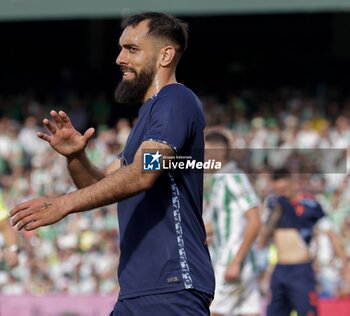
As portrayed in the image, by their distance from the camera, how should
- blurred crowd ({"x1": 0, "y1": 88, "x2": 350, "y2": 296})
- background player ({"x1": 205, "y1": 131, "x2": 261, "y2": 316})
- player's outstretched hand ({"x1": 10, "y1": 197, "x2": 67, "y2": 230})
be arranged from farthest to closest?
1. blurred crowd ({"x1": 0, "y1": 88, "x2": 350, "y2": 296})
2. background player ({"x1": 205, "y1": 131, "x2": 261, "y2": 316})
3. player's outstretched hand ({"x1": 10, "y1": 197, "x2": 67, "y2": 230})

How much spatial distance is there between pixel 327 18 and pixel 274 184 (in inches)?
589

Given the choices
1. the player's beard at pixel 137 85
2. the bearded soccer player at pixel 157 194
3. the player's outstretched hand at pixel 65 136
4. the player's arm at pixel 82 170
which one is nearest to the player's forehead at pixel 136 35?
the bearded soccer player at pixel 157 194

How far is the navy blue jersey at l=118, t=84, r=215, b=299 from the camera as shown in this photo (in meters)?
4.89

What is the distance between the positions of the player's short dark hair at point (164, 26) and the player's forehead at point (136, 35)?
0.02 metres

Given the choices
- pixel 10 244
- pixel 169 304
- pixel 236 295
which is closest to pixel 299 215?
pixel 236 295

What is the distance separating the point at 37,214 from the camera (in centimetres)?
460

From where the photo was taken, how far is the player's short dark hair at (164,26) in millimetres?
5164

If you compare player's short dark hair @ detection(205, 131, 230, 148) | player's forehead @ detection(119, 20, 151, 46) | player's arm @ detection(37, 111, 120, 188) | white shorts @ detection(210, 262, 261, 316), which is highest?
player's forehead @ detection(119, 20, 151, 46)

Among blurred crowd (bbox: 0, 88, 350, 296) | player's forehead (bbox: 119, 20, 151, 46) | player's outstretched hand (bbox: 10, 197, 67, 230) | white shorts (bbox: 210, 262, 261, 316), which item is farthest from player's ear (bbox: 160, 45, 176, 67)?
blurred crowd (bbox: 0, 88, 350, 296)

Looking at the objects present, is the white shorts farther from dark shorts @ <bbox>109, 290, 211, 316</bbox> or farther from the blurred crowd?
dark shorts @ <bbox>109, 290, 211, 316</bbox>

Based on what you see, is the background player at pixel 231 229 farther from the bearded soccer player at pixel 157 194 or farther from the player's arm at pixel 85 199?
the player's arm at pixel 85 199

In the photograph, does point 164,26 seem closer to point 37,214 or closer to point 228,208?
point 37,214

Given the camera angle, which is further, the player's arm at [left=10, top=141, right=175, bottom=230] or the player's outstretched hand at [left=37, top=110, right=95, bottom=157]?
the player's outstretched hand at [left=37, top=110, right=95, bottom=157]

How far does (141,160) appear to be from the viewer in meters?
4.68
